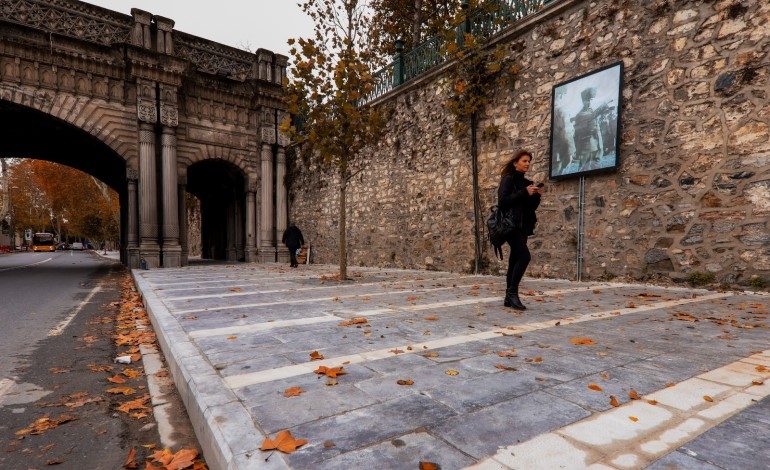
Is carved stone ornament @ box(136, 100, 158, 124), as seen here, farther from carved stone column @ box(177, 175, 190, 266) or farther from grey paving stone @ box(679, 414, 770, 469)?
grey paving stone @ box(679, 414, 770, 469)

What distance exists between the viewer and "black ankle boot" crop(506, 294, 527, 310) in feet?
15.4

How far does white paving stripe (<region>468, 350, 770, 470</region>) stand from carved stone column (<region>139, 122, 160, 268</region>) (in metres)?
15.4

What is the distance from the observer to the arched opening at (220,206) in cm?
1856

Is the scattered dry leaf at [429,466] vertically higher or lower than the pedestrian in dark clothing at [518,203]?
lower

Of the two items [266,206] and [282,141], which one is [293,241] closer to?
[266,206]

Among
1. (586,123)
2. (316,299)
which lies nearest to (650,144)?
(586,123)

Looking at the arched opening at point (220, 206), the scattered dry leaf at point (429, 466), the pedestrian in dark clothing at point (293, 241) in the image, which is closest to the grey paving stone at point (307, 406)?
the scattered dry leaf at point (429, 466)

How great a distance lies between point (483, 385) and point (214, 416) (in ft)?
4.82

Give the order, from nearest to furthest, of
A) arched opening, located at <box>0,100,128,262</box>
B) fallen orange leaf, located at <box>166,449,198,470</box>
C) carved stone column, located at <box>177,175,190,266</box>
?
fallen orange leaf, located at <box>166,449,198,470</box>, arched opening, located at <box>0,100,128,262</box>, carved stone column, located at <box>177,175,190,266</box>

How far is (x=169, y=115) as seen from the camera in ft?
48.8

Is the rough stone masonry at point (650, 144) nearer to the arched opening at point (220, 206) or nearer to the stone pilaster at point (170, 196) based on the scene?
the stone pilaster at point (170, 196)

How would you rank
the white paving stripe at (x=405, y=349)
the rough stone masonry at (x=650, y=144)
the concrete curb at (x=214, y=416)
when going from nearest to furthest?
the concrete curb at (x=214, y=416) < the white paving stripe at (x=405, y=349) < the rough stone masonry at (x=650, y=144)

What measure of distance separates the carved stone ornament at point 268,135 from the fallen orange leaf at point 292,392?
55.0ft

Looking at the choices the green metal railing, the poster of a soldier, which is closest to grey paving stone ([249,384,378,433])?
the poster of a soldier
